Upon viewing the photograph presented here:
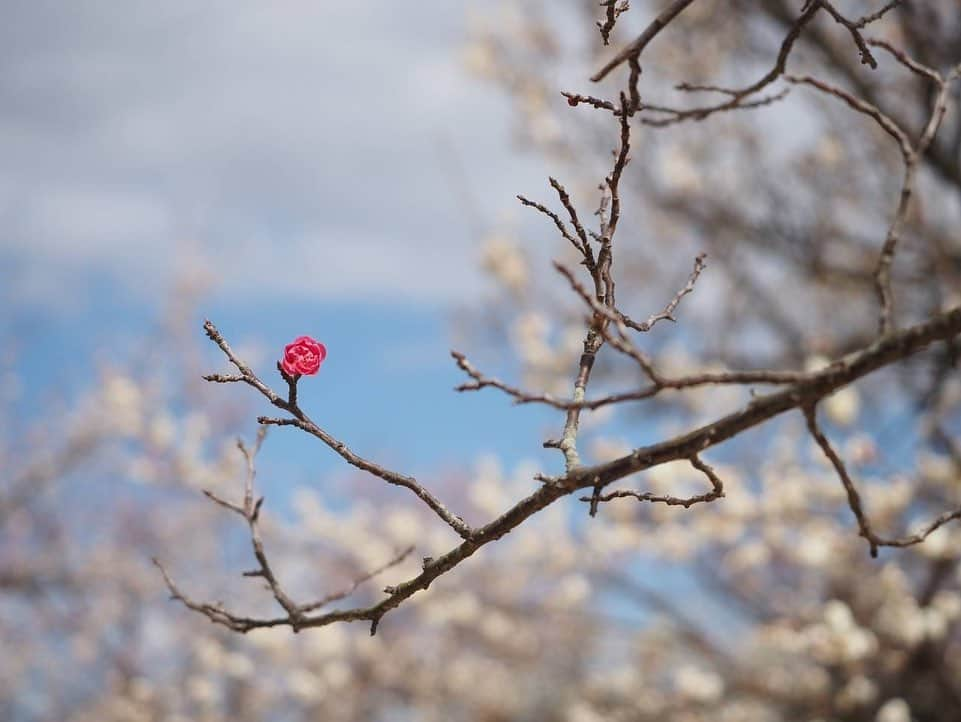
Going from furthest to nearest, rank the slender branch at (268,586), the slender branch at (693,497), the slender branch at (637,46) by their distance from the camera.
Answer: the slender branch at (268,586)
the slender branch at (693,497)
the slender branch at (637,46)

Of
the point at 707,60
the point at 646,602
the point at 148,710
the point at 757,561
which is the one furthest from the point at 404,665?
the point at 707,60

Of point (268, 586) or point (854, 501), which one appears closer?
point (854, 501)

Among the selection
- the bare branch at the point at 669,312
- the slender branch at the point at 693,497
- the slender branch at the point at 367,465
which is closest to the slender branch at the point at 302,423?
the slender branch at the point at 367,465

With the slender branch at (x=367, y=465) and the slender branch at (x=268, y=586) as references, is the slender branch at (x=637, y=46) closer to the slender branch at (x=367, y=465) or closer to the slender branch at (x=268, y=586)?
the slender branch at (x=367, y=465)

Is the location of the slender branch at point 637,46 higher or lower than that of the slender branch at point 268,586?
higher

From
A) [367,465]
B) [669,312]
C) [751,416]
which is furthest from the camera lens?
[669,312]

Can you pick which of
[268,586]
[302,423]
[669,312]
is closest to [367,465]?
[302,423]

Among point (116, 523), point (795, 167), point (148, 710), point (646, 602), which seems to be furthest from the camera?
point (116, 523)

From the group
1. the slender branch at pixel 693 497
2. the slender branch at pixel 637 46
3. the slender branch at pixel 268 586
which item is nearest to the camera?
the slender branch at pixel 637 46

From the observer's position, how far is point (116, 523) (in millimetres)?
12500

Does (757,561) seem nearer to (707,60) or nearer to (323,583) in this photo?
(707,60)

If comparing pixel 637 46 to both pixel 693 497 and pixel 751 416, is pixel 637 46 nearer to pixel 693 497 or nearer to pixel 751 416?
pixel 751 416

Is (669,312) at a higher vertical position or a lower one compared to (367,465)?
higher

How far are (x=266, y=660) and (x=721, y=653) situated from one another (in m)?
6.44
